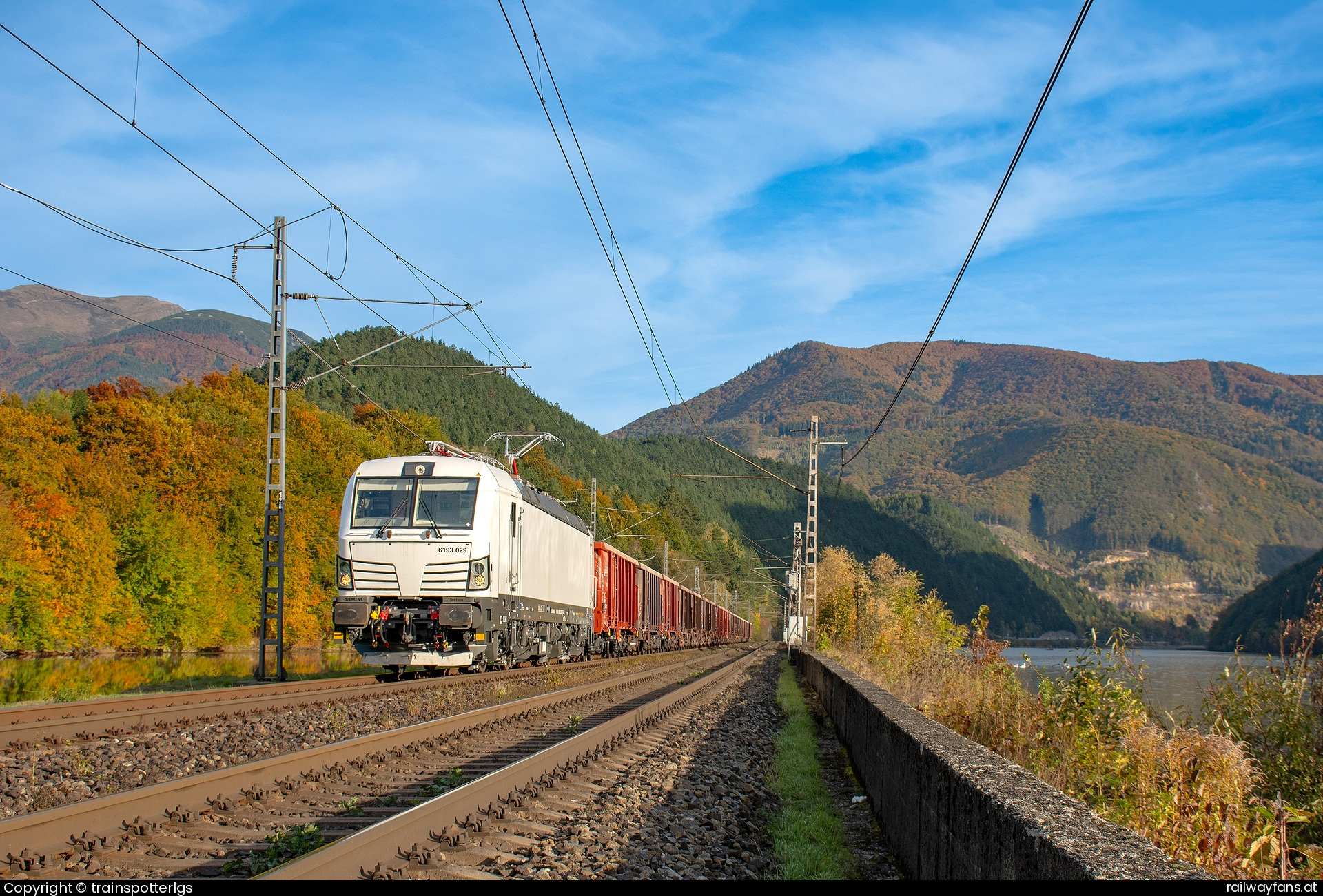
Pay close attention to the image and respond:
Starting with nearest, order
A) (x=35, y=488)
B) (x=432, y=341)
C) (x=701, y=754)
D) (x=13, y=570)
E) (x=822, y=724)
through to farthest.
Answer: (x=701, y=754)
(x=822, y=724)
(x=13, y=570)
(x=35, y=488)
(x=432, y=341)

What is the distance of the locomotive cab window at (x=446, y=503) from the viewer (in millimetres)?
16828

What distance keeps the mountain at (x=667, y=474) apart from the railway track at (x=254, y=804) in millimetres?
69545

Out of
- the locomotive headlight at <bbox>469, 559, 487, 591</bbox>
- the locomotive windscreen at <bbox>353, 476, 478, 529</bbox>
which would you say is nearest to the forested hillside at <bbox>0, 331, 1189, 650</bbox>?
the locomotive windscreen at <bbox>353, 476, 478, 529</bbox>

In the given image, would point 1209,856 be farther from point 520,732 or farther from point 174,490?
point 174,490

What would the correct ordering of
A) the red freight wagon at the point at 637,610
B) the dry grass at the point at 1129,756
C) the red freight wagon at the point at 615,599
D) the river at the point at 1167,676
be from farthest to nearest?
the red freight wagon at the point at 637,610 < the red freight wagon at the point at 615,599 < the river at the point at 1167,676 < the dry grass at the point at 1129,756

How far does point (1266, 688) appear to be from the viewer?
338 inches

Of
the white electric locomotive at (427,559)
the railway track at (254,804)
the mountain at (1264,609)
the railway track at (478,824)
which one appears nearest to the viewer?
the railway track at (478,824)

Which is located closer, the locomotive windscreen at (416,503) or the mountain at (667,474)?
the locomotive windscreen at (416,503)

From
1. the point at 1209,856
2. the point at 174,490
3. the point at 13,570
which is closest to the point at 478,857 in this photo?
the point at 1209,856

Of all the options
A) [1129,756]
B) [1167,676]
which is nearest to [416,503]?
[1129,756]

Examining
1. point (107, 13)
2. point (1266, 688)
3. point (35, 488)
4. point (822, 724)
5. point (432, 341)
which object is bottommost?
point (822, 724)

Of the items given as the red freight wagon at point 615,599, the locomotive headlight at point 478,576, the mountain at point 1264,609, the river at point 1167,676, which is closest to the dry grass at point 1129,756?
the river at point 1167,676

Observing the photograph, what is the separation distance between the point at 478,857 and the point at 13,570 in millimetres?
38804

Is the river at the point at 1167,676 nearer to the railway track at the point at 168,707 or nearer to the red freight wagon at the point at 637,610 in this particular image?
the railway track at the point at 168,707
